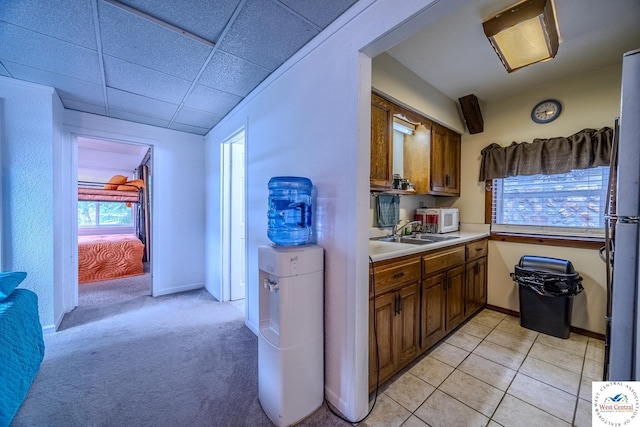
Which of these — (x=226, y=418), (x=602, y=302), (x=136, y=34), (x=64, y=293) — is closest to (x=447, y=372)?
(x=226, y=418)

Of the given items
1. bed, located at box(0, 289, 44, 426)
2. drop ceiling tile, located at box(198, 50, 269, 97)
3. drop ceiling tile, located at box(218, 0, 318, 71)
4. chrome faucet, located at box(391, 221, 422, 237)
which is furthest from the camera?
chrome faucet, located at box(391, 221, 422, 237)

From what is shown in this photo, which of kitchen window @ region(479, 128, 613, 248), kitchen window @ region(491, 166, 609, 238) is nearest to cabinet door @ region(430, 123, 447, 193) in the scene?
kitchen window @ region(479, 128, 613, 248)

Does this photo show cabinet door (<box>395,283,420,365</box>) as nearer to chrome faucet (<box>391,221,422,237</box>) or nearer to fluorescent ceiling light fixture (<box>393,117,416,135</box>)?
chrome faucet (<box>391,221,422,237</box>)

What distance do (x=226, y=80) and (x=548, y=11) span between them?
236 cm

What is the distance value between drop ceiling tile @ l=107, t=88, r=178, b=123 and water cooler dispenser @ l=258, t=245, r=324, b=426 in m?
2.30

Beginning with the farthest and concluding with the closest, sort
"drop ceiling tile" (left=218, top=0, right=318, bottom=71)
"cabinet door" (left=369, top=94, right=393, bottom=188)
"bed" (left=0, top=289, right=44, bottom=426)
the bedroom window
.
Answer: the bedroom window
"cabinet door" (left=369, top=94, right=393, bottom=188)
"drop ceiling tile" (left=218, top=0, right=318, bottom=71)
"bed" (left=0, top=289, right=44, bottom=426)

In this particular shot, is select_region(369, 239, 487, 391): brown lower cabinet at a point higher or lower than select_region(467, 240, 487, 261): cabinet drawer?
lower

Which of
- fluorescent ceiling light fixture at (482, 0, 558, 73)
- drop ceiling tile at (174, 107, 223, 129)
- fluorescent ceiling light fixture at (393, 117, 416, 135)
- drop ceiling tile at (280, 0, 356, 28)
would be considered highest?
fluorescent ceiling light fixture at (482, 0, 558, 73)

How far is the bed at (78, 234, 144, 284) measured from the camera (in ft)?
13.7

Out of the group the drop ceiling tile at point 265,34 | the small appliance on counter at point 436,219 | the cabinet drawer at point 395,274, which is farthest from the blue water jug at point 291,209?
the small appliance on counter at point 436,219

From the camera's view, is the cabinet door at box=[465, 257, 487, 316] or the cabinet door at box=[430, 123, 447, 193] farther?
the cabinet door at box=[430, 123, 447, 193]

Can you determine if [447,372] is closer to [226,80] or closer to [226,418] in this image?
[226,418]

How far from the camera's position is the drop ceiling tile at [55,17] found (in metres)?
1.36

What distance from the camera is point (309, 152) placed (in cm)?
173
